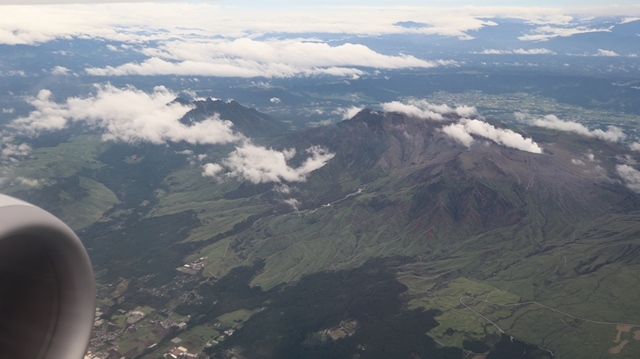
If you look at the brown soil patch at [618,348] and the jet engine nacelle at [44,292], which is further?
the brown soil patch at [618,348]

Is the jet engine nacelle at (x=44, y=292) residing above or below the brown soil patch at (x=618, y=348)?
above

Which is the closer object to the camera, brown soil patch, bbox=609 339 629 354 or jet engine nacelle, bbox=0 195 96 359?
jet engine nacelle, bbox=0 195 96 359

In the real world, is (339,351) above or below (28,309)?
below

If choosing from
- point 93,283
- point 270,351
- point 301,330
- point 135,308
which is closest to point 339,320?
point 301,330

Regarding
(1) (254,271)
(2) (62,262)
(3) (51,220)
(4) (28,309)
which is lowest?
(1) (254,271)

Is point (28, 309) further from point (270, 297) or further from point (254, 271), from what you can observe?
point (254, 271)

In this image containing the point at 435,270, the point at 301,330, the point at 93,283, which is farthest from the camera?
the point at 435,270

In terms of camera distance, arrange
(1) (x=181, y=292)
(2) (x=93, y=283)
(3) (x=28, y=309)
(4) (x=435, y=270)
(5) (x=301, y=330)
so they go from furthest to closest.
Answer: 1. (4) (x=435, y=270)
2. (1) (x=181, y=292)
3. (5) (x=301, y=330)
4. (2) (x=93, y=283)
5. (3) (x=28, y=309)

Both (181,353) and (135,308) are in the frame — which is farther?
(135,308)

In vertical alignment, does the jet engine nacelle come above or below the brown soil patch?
above
